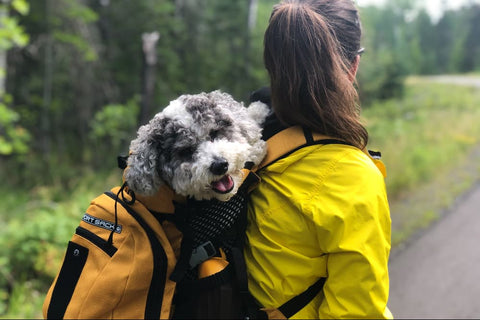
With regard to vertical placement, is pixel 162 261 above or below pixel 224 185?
below

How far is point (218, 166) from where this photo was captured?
1.80 meters

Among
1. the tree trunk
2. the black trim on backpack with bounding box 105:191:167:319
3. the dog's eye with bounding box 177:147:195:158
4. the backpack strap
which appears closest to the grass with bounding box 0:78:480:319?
the tree trunk

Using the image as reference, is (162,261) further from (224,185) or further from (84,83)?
(84,83)

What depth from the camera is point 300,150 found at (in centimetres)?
184

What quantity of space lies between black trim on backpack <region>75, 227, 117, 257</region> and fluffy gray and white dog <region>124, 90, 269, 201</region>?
279 millimetres

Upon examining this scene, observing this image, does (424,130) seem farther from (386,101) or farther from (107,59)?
(386,101)

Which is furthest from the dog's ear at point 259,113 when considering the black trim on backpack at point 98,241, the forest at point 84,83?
the forest at point 84,83

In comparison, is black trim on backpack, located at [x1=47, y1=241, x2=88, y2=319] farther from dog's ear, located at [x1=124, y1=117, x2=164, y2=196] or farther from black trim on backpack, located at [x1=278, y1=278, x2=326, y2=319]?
black trim on backpack, located at [x1=278, y1=278, x2=326, y2=319]

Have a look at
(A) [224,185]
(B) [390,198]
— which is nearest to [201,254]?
(A) [224,185]

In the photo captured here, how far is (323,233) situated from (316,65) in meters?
0.80

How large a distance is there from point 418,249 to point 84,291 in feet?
14.0

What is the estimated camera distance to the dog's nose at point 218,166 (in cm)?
181

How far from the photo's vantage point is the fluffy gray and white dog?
1.79m

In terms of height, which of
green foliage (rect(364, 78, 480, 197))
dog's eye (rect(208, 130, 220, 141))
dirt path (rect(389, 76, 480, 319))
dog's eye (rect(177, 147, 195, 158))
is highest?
dog's eye (rect(208, 130, 220, 141))
